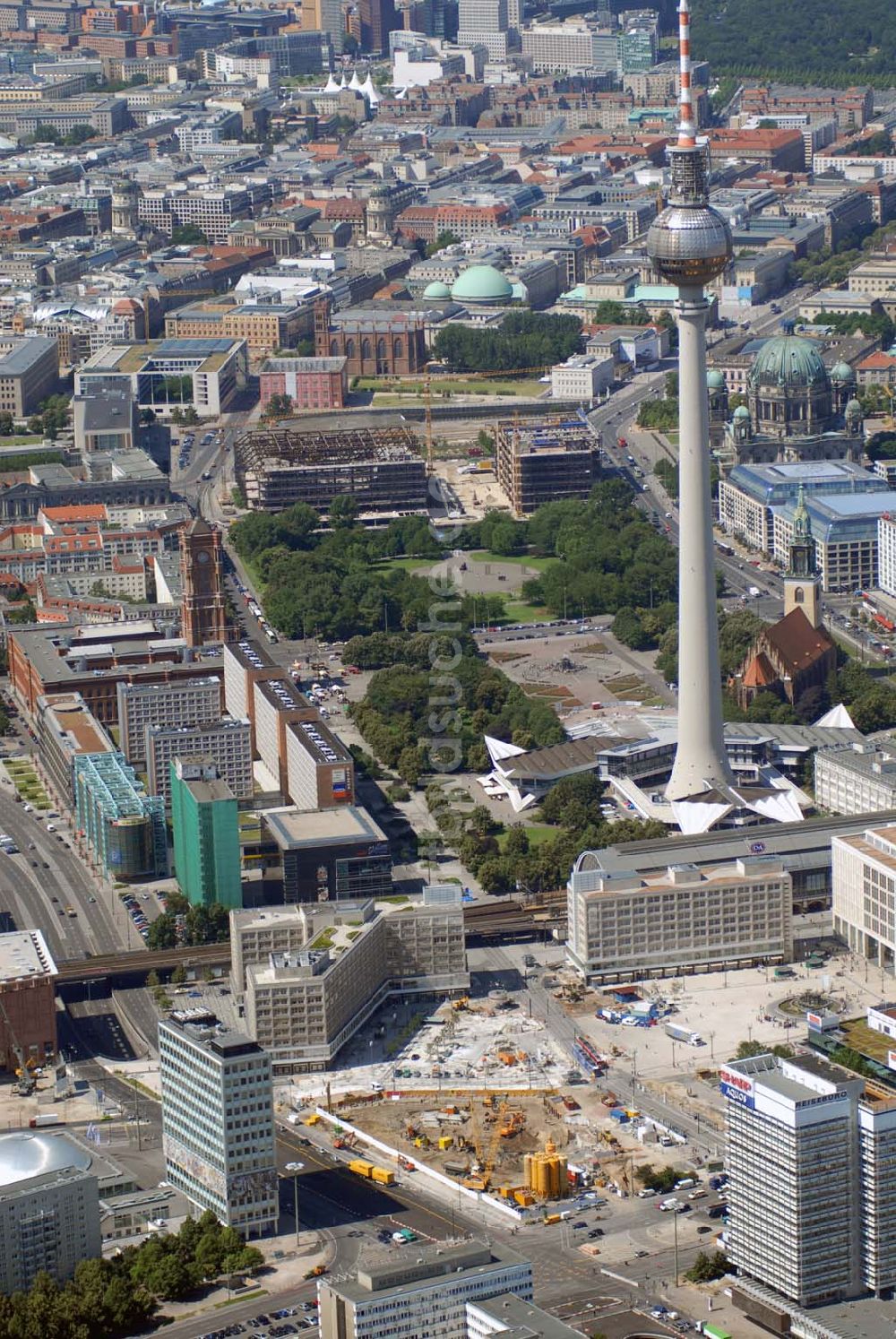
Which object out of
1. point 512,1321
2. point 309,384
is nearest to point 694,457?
point 512,1321

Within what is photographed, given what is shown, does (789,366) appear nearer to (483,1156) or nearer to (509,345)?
(509,345)

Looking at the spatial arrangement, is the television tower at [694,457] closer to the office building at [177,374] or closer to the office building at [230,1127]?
the office building at [230,1127]

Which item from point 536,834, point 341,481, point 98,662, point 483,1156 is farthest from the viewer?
point 341,481

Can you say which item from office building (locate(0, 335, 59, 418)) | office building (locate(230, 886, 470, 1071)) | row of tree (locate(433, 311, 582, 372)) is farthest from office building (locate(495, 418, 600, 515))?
office building (locate(230, 886, 470, 1071))

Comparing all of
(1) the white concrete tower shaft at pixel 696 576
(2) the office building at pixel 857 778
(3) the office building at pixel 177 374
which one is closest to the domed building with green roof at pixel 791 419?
(3) the office building at pixel 177 374

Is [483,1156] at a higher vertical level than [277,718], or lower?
lower

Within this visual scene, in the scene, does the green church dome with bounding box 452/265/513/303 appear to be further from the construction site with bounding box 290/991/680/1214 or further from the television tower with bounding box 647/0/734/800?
the construction site with bounding box 290/991/680/1214
